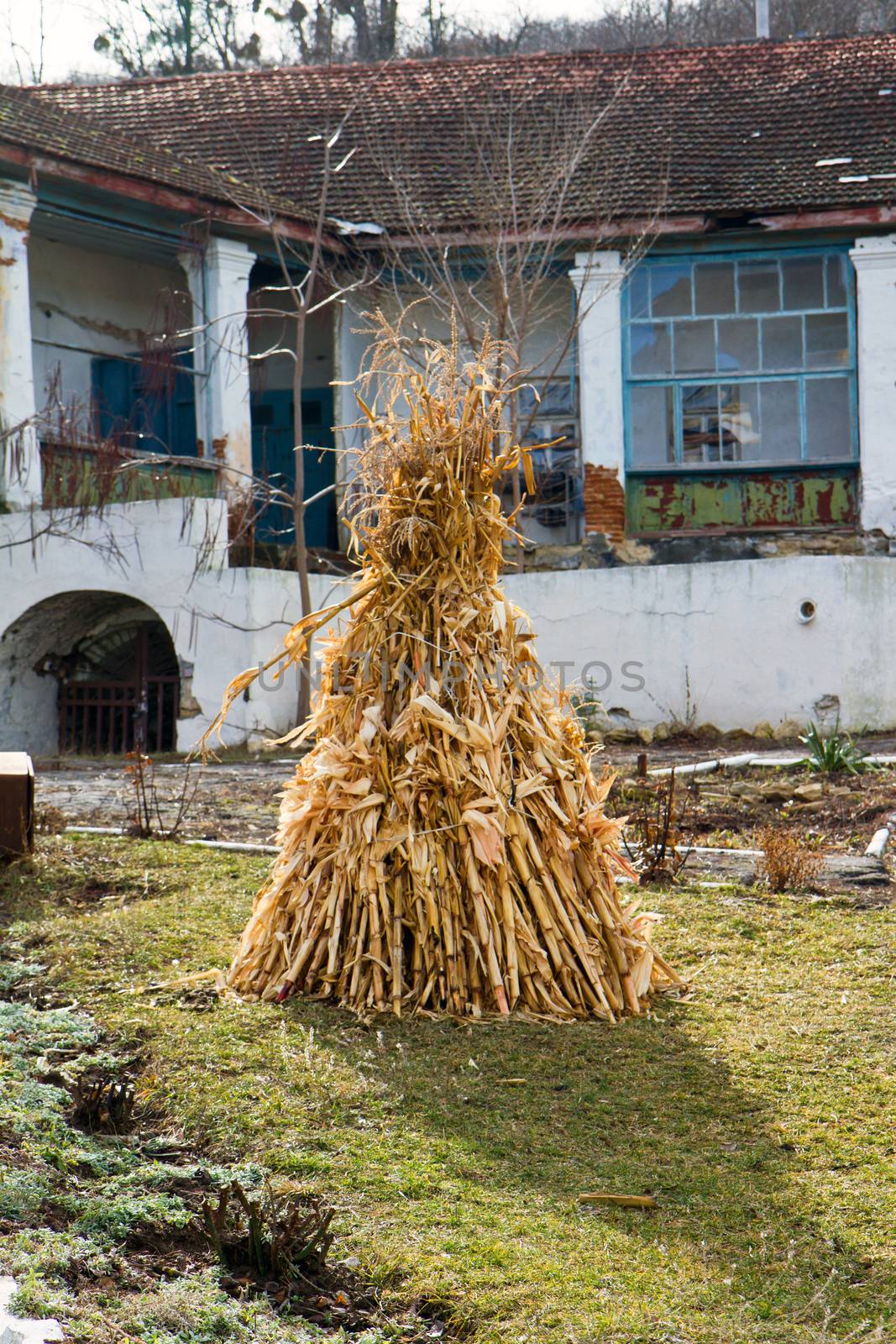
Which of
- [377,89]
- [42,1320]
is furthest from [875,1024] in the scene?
[377,89]

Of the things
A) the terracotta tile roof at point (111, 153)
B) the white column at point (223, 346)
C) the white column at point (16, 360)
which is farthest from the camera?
the white column at point (223, 346)

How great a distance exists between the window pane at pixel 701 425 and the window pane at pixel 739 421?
0.24ft

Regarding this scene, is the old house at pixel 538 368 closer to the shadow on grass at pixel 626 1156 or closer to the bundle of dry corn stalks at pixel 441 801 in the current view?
the bundle of dry corn stalks at pixel 441 801

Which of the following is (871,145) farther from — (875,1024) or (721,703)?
(875,1024)

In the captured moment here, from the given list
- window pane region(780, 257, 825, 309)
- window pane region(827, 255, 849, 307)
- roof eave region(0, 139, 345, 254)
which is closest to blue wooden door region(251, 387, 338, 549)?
roof eave region(0, 139, 345, 254)

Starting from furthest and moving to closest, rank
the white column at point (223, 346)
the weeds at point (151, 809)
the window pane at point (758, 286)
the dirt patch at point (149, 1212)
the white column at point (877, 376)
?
the window pane at point (758, 286) → the white column at point (877, 376) → the white column at point (223, 346) → the weeds at point (151, 809) → the dirt patch at point (149, 1212)

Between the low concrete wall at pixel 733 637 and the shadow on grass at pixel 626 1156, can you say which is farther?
the low concrete wall at pixel 733 637

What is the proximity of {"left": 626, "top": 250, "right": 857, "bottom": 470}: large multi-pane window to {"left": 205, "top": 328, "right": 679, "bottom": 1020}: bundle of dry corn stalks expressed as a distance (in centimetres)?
1086

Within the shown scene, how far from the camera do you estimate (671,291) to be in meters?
15.5

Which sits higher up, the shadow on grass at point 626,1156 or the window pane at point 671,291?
the window pane at point 671,291

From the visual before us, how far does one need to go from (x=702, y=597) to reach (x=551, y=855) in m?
8.08

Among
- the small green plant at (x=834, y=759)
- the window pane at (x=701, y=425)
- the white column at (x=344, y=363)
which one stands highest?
the white column at (x=344, y=363)

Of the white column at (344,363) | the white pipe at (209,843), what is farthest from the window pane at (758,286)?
the white pipe at (209,843)

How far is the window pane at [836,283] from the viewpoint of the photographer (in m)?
15.3
